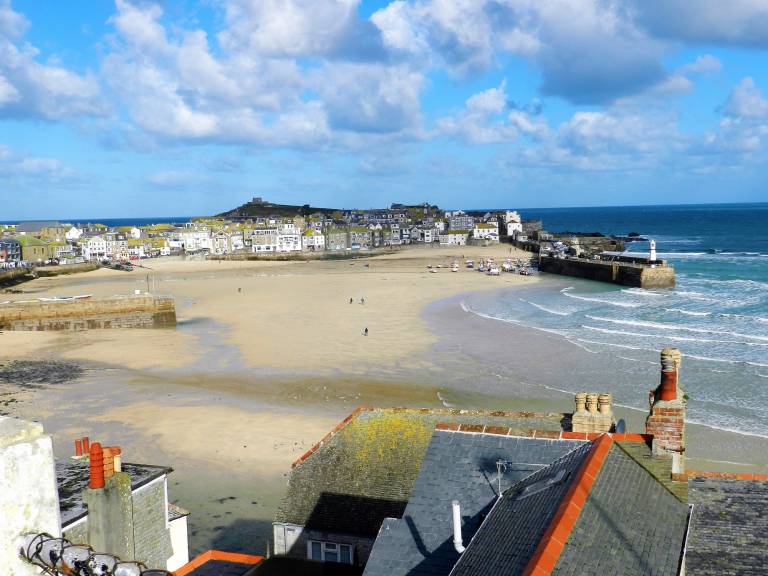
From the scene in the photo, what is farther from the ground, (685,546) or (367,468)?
(685,546)

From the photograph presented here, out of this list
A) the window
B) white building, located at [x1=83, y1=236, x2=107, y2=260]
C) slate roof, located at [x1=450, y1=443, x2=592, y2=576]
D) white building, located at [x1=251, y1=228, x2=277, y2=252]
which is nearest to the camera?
slate roof, located at [x1=450, y1=443, x2=592, y2=576]

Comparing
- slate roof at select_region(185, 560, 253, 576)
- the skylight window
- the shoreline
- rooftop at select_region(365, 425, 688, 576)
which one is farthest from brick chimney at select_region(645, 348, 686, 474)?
the shoreline

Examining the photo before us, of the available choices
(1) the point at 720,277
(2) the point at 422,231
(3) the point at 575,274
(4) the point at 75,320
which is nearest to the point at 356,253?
(2) the point at 422,231

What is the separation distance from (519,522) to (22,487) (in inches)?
175

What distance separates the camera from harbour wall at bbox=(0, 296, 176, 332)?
47.1m

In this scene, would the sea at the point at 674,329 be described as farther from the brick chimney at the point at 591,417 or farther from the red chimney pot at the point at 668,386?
the red chimney pot at the point at 668,386

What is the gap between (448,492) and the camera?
24.7ft

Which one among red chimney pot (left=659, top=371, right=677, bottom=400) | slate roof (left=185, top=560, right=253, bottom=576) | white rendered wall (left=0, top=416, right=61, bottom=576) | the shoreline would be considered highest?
white rendered wall (left=0, top=416, right=61, bottom=576)

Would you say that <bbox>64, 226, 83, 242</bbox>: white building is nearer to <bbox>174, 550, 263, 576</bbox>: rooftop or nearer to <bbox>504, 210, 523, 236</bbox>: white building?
<bbox>504, 210, 523, 236</bbox>: white building

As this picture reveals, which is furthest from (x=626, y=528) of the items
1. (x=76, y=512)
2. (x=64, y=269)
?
(x=64, y=269)

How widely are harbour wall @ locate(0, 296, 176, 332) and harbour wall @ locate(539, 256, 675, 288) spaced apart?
43.2 meters

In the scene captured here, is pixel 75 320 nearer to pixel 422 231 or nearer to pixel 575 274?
pixel 575 274

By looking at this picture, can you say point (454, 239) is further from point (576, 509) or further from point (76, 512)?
point (576, 509)

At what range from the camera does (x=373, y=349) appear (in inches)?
1513
